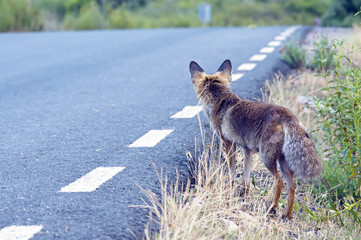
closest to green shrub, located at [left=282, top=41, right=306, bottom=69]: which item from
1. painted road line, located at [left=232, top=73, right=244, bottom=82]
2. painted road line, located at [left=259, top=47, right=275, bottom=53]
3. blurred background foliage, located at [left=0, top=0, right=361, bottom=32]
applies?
blurred background foliage, located at [left=0, top=0, right=361, bottom=32]

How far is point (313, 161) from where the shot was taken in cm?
387

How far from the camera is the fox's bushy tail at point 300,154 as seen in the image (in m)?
3.85

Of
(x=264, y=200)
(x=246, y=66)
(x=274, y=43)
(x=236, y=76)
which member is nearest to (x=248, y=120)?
(x=264, y=200)

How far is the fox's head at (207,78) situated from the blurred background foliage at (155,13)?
3462mm

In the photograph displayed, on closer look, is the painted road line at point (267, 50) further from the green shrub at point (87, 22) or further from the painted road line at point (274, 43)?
the green shrub at point (87, 22)

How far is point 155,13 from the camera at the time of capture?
98.0 ft

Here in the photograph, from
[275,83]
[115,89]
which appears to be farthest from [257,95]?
[115,89]

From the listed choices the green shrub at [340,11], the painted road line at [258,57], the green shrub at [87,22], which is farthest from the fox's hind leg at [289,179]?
the green shrub at [87,22]

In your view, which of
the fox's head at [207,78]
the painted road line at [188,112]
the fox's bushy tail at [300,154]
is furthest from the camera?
the painted road line at [188,112]

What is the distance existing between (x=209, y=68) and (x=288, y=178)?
5009 mm

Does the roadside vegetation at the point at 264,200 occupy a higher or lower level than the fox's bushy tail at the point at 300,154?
lower

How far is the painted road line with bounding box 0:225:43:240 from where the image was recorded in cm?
321

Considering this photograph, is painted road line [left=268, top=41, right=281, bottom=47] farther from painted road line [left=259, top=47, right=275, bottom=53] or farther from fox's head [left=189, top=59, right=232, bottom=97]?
fox's head [left=189, top=59, right=232, bottom=97]

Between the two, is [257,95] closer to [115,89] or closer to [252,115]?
[115,89]
